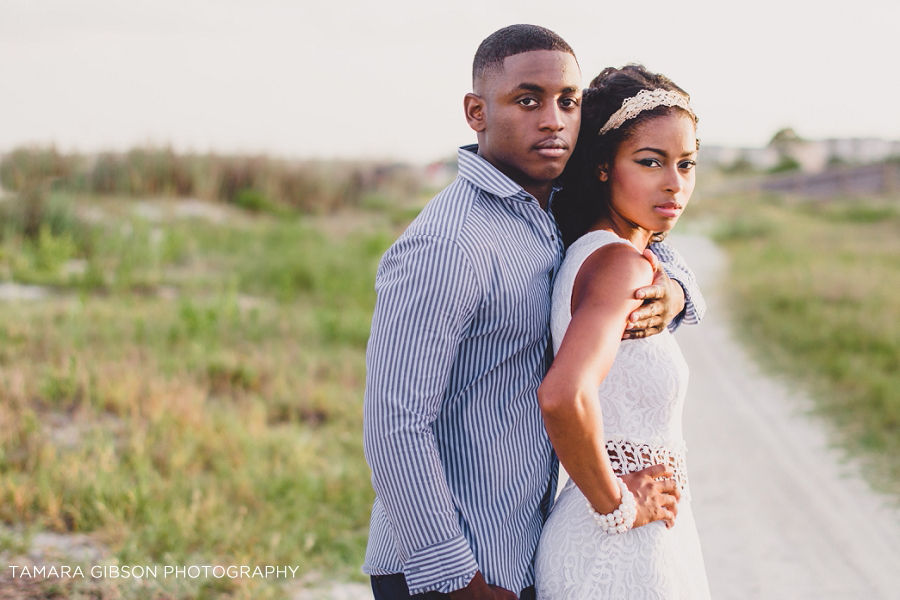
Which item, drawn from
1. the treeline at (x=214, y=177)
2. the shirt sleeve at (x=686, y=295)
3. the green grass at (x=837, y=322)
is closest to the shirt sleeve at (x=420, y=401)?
the shirt sleeve at (x=686, y=295)

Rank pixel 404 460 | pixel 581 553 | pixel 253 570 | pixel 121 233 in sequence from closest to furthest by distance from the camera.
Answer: pixel 404 460 < pixel 581 553 < pixel 253 570 < pixel 121 233

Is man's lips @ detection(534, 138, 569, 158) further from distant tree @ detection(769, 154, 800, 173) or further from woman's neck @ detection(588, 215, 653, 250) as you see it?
distant tree @ detection(769, 154, 800, 173)

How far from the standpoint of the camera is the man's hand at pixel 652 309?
161 centimetres

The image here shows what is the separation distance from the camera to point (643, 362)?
1653 mm

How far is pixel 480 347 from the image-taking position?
5.13 ft

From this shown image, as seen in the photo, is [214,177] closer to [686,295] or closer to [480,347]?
[686,295]

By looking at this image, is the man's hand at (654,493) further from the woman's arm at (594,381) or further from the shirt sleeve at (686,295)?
the shirt sleeve at (686,295)

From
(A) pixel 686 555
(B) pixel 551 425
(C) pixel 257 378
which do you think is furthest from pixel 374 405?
(C) pixel 257 378

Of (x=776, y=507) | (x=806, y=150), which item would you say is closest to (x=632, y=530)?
(x=776, y=507)

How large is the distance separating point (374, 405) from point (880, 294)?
8.36 meters

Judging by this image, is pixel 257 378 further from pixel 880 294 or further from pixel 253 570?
pixel 880 294

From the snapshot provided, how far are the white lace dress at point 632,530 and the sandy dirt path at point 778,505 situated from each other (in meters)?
2.03

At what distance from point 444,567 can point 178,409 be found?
11.2ft

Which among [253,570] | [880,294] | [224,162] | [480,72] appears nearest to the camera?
[480,72]
